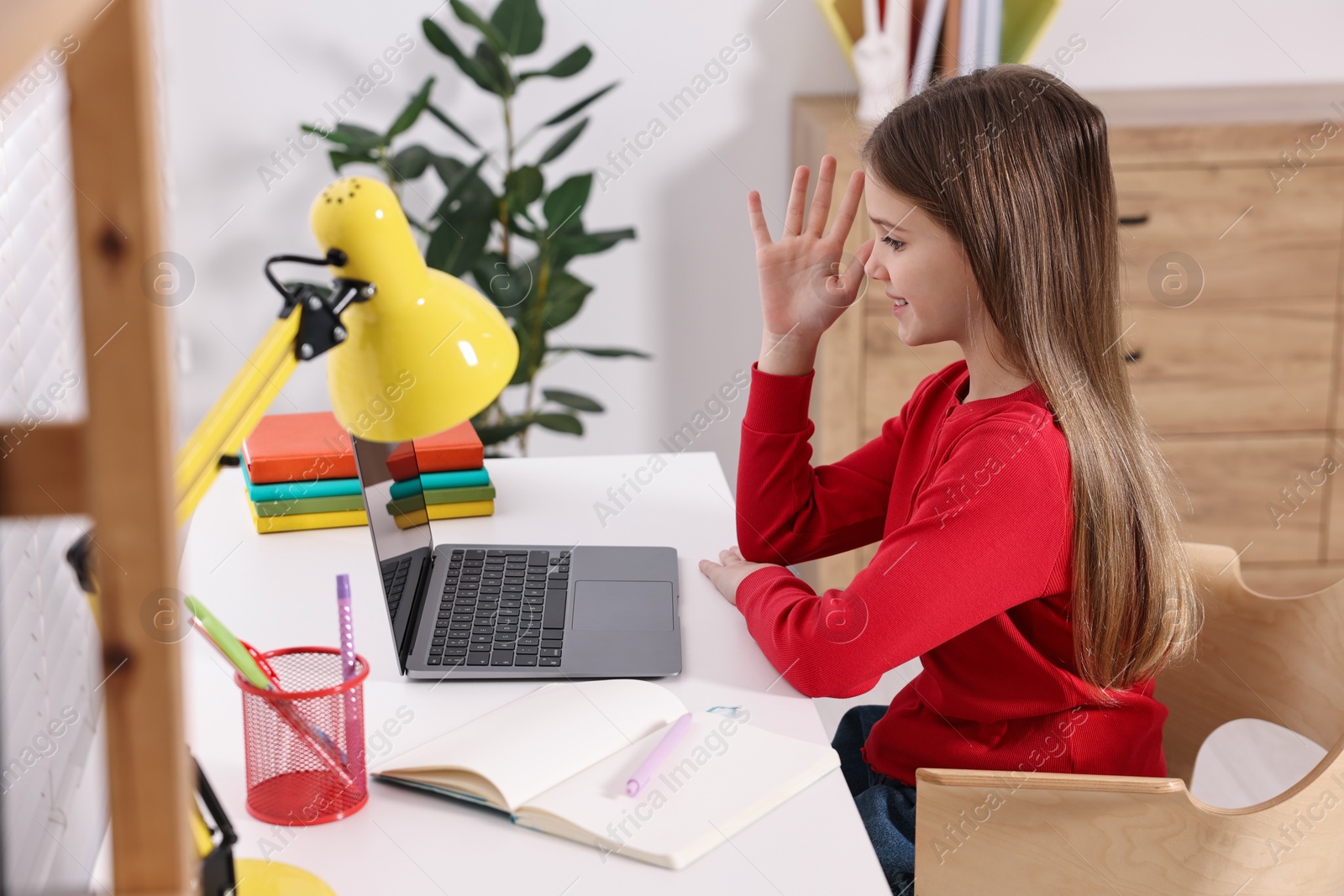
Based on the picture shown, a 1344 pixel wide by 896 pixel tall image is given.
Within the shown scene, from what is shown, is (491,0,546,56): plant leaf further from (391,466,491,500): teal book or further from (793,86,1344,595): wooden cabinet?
(391,466,491,500): teal book

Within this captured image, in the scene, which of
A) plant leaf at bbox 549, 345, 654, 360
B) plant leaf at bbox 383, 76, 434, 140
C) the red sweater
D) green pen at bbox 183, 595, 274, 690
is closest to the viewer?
green pen at bbox 183, 595, 274, 690

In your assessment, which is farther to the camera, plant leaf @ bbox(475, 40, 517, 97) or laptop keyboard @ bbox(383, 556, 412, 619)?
plant leaf @ bbox(475, 40, 517, 97)

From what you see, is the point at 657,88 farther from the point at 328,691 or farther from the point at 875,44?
the point at 328,691

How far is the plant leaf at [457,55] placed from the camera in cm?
231

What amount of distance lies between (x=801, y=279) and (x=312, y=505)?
0.62 m

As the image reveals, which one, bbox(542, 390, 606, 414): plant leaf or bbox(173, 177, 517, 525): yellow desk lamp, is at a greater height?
bbox(173, 177, 517, 525): yellow desk lamp

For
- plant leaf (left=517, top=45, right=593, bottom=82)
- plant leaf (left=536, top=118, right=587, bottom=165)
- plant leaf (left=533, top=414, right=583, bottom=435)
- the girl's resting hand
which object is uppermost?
plant leaf (left=517, top=45, right=593, bottom=82)

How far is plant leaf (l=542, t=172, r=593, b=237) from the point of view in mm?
2410

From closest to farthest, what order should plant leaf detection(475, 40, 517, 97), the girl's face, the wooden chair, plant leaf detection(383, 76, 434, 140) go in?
the wooden chair < the girl's face < plant leaf detection(383, 76, 434, 140) < plant leaf detection(475, 40, 517, 97)

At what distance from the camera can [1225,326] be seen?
2.41 metres

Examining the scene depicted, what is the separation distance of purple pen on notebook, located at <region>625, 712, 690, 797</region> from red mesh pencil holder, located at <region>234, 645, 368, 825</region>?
197 mm

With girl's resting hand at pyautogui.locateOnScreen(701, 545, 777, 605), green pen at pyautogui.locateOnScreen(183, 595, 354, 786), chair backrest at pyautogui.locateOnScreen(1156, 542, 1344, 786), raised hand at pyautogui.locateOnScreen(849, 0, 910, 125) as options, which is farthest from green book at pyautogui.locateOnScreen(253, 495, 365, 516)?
raised hand at pyautogui.locateOnScreen(849, 0, 910, 125)

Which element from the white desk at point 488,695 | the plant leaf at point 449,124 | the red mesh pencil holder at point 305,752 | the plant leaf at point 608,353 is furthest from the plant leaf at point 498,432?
the red mesh pencil holder at point 305,752

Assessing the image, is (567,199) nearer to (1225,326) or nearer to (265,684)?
(1225,326)
